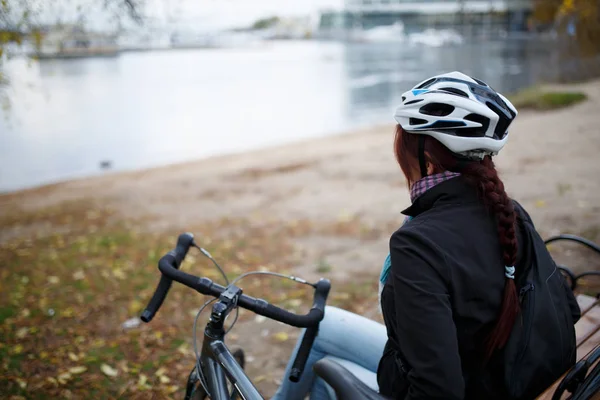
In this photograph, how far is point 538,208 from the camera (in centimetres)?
729

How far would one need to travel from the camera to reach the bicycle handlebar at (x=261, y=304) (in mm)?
2145

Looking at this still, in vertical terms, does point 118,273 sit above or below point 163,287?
below

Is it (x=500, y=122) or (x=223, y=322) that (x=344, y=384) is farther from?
(x=500, y=122)

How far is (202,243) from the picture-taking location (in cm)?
787

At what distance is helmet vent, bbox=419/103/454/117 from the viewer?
6.22 ft

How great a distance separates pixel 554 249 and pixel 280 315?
173 inches

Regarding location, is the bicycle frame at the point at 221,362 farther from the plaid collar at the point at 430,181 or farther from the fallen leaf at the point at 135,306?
the fallen leaf at the point at 135,306

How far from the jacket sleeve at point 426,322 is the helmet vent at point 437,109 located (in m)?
0.49

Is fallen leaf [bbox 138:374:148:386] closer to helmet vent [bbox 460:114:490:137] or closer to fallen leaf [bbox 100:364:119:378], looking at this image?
fallen leaf [bbox 100:364:119:378]

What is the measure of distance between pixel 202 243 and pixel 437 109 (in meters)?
6.33

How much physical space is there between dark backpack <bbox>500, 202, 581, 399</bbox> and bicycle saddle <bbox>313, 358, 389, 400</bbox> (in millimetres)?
455

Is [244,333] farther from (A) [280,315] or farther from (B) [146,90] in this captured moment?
(B) [146,90]

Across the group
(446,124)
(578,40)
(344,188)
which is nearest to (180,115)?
(578,40)

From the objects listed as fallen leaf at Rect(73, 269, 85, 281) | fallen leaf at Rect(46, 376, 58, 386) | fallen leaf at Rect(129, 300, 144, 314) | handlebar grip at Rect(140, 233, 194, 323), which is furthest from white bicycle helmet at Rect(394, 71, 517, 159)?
fallen leaf at Rect(73, 269, 85, 281)
